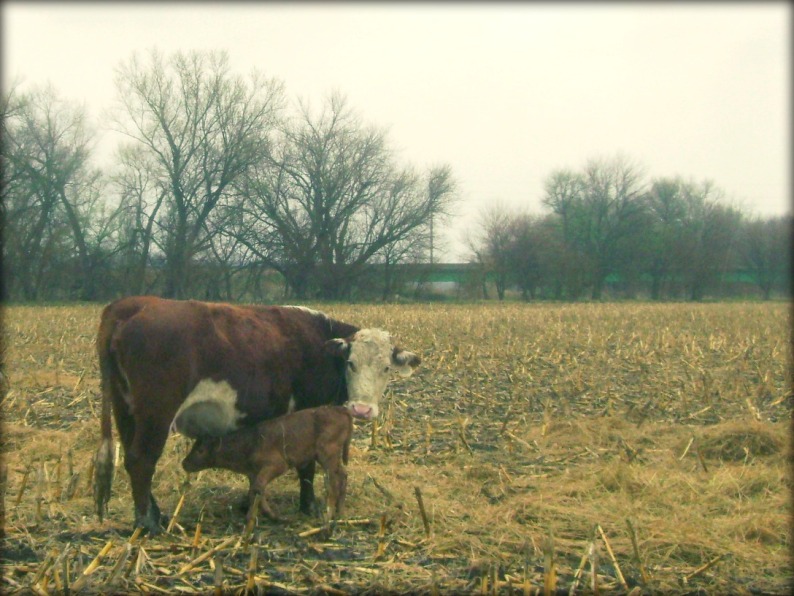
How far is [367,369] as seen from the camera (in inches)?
255

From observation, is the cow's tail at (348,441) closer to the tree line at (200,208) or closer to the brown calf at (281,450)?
the brown calf at (281,450)

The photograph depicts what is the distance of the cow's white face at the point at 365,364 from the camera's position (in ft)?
20.9

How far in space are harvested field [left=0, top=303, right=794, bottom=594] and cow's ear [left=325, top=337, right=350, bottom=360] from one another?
1183mm

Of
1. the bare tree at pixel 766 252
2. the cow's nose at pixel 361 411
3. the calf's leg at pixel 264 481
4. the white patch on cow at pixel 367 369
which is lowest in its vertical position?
the calf's leg at pixel 264 481

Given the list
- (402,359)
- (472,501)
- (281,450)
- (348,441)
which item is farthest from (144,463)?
(472,501)

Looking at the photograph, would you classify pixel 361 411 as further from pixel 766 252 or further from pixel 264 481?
pixel 766 252

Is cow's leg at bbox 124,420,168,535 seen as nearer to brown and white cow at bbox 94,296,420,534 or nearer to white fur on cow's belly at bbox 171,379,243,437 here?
brown and white cow at bbox 94,296,420,534

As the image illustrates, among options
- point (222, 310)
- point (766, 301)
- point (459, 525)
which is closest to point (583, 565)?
point (459, 525)

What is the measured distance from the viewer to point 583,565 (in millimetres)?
4773

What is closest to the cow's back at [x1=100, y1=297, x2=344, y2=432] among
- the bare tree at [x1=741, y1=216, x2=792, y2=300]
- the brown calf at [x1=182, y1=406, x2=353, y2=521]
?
the brown calf at [x1=182, y1=406, x2=353, y2=521]

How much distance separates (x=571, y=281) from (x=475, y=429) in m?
51.0

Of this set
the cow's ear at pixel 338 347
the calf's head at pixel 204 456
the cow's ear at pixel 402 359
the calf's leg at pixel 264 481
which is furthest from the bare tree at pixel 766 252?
the calf's head at pixel 204 456

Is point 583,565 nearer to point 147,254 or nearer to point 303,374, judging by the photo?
point 303,374

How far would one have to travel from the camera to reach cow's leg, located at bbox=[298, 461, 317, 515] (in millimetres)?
6051
